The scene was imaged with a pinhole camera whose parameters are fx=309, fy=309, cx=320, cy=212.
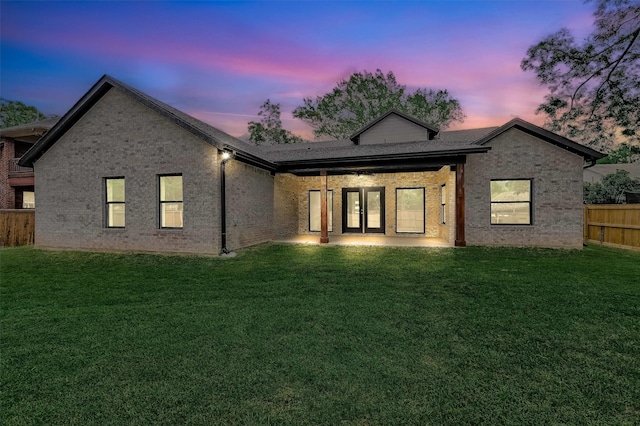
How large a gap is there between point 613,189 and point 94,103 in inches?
1002

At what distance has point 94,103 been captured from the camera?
10.7m

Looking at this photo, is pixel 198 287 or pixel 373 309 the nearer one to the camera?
pixel 373 309

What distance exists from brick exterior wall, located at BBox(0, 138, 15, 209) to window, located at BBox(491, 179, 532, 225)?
24189 millimetres

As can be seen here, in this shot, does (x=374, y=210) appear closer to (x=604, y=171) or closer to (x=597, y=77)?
(x=597, y=77)

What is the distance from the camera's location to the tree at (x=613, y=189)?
1722 centimetres

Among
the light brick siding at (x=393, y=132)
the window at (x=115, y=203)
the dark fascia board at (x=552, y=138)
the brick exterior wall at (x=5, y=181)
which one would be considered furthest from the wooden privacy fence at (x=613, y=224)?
the brick exterior wall at (x=5, y=181)

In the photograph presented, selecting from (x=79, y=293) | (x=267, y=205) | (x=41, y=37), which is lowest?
(x=79, y=293)

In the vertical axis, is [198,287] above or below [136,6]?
below

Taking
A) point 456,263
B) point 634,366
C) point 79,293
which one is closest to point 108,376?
point 79,293

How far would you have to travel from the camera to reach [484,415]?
81.8 inches

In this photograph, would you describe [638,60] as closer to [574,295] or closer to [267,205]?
[574,295]

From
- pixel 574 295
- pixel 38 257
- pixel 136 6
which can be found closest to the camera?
pixel 574 295

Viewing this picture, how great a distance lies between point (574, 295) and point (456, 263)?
Result: 2844mm

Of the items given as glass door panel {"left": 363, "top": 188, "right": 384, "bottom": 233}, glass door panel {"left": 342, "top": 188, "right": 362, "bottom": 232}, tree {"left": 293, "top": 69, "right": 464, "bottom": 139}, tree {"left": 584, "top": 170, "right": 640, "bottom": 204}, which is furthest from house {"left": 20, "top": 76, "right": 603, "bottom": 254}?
tree {"left": 293, "top": 69, "right": 464, "bottom": 139}
